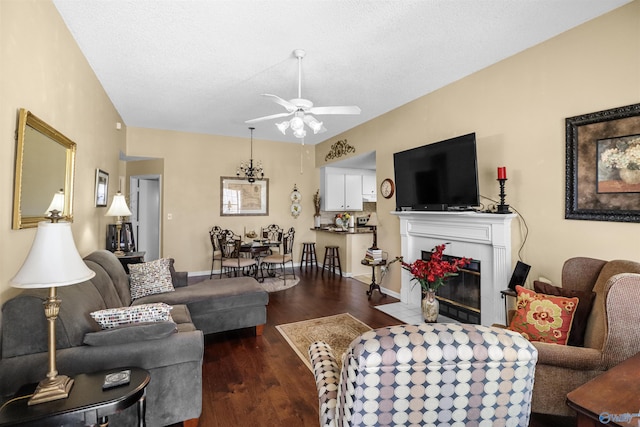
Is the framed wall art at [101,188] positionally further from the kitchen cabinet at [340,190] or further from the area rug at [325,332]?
the kitchen cabinet at [340,190]

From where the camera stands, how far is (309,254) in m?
7.10

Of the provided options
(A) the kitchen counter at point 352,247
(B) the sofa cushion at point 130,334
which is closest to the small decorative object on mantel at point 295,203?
(A) the kitchen counter at point 352,247

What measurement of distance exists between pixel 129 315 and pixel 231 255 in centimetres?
395

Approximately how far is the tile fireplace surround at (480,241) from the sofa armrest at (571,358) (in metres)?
1.38

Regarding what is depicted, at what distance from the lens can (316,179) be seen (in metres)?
7.23

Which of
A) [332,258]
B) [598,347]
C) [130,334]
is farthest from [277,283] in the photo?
[598,347]

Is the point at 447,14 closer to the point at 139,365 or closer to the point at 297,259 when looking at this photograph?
the point at 139,365

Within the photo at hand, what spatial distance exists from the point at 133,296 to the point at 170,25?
257 centimetres

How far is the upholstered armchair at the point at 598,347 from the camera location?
159 centimetres

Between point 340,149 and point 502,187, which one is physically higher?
point 340,149

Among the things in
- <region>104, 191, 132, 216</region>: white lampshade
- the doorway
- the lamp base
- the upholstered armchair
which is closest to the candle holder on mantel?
the upholstered armchair

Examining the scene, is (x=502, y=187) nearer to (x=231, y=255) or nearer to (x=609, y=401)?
(x=609, y=401)

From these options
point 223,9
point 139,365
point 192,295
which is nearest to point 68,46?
point 223,9

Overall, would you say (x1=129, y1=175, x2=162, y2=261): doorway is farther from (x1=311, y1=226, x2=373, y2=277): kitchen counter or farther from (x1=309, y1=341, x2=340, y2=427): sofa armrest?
(x1=309, y1=341, x2=340, y2=427): sofa armrest
